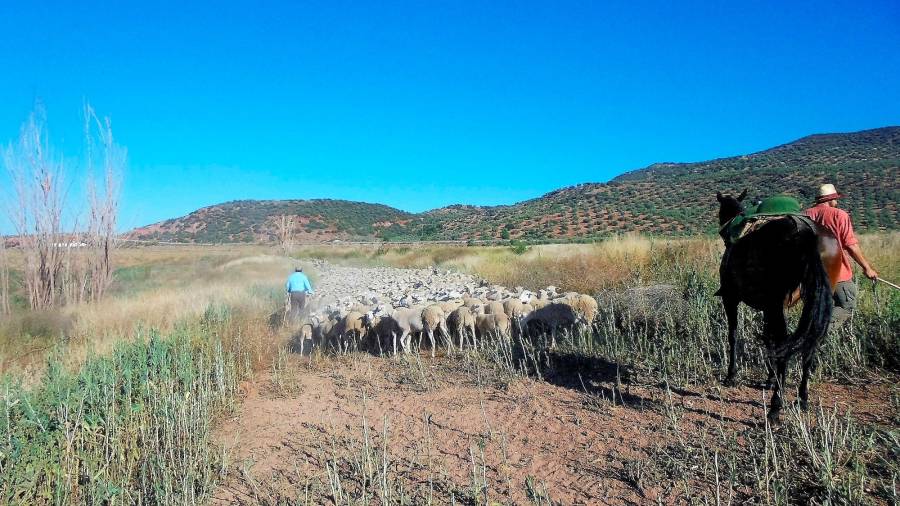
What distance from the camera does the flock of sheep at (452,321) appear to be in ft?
28.0

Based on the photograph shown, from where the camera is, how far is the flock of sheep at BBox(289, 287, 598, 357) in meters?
8.52

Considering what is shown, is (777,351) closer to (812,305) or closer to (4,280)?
(812,305)

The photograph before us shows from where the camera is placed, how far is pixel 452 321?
362 inches

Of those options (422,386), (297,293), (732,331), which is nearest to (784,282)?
(732,331)

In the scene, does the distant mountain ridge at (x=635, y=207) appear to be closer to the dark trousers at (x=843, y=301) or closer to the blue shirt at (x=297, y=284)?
the blue shirt at (x=297, y=284)

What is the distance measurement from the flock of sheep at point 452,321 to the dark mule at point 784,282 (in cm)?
301

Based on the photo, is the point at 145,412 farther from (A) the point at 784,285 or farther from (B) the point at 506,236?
(B) the point at 506,236

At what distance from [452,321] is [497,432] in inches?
173

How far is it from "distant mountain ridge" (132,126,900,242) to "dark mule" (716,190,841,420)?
12413 mm

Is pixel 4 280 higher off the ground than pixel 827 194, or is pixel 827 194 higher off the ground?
pixel 827 194

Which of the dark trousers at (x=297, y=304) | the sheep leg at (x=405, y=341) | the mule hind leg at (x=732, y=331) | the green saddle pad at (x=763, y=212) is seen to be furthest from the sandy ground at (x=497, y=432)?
the dark trousers at (x=297, y=304)

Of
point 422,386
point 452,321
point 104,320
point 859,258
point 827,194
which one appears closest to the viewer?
point 859,258

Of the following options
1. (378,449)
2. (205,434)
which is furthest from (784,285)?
(205,434)

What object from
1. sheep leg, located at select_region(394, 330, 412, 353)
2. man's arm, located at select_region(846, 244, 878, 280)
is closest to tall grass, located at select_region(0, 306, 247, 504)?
sheep leg, located at select_region(394, 330, 412, 353)
